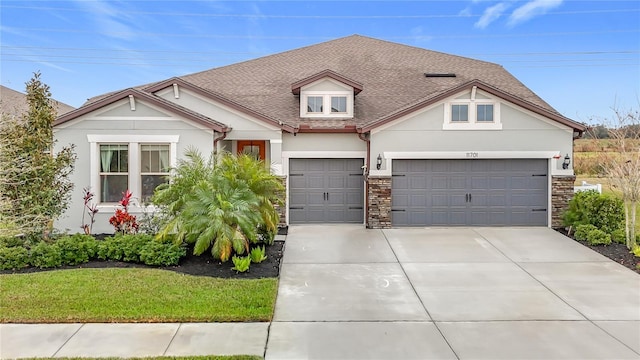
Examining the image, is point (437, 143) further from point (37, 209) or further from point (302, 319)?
point (37, 209)

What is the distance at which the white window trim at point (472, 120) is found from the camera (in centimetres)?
1302

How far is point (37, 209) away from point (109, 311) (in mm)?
4505

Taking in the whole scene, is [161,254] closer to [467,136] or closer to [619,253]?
[467,136]

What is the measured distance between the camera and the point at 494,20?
26.1 m

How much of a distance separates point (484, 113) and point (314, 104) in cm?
539

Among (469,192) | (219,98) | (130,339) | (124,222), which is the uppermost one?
(219,98)

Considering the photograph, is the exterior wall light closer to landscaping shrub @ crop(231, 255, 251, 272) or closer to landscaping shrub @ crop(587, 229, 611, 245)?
landscaping shrub @ crop(587, 229, 611, 245)

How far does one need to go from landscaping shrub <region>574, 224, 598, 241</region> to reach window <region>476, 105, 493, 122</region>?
12.9 feet

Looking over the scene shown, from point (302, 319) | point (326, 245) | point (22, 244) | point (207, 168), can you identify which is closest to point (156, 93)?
point (207, 168)

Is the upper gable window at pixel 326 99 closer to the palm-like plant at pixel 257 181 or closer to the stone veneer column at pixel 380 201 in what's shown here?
the stone veneer column at pixel 380 201

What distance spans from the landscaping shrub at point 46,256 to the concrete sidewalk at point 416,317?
2984 millimetres

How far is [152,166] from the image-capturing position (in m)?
12.2

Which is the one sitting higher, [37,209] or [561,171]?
Result: [561,171]

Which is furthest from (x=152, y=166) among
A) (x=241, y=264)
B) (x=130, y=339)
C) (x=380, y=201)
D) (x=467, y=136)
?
(x=467, y=136)
